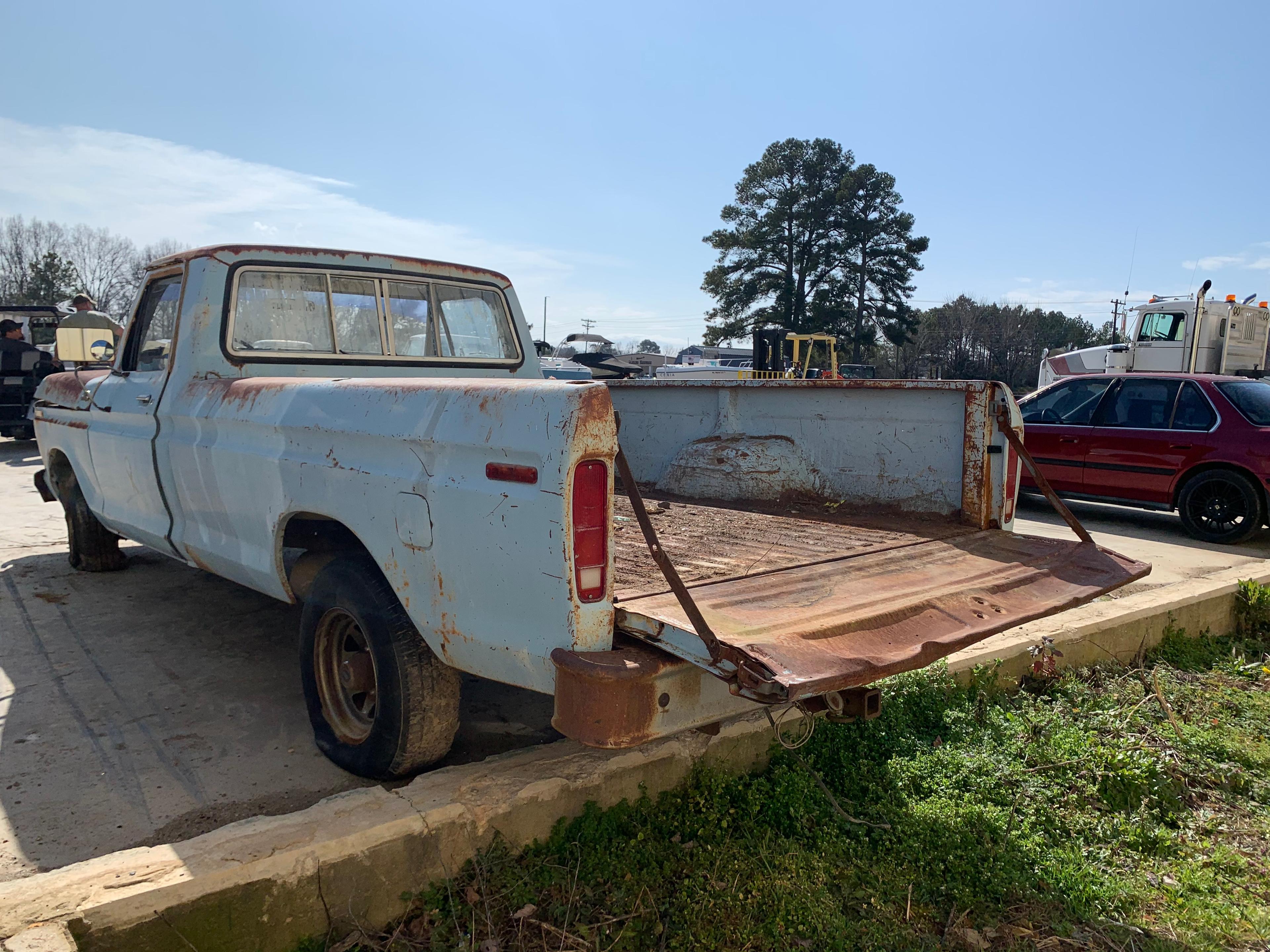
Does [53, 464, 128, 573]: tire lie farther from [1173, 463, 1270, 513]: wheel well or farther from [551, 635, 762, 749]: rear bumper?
[1173, 463, 1270, 513]: wheel well

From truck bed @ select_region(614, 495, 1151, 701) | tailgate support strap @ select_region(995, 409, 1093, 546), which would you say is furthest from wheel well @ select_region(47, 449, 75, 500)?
tailgate support strap @ select_region(995, 409, 1093, 546)

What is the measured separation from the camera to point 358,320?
4227 millimetres

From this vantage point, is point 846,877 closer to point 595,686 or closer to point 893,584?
point 893,584

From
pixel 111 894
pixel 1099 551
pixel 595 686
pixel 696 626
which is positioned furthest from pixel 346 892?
pixel 1099 551

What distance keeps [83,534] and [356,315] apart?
2934 mm

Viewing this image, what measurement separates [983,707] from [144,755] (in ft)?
11.9

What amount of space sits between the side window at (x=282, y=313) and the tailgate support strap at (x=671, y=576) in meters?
2.36

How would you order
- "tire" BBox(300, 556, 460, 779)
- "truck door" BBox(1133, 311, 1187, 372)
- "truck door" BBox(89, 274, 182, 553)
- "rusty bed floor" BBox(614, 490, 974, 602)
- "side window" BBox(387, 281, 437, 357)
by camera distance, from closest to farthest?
"tire" BBox(300, 556, 460, 779), "rusty bed floor" BBox(614, 490, 974, 602), "truck door" BBox(89, 274, 182, 553), "side window" BBox(387, 281, 437, 357), "truck door" BBox(1133, 311, 1187, 372)

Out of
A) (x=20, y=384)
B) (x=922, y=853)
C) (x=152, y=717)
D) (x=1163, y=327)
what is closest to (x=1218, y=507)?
(x=922, y=853)

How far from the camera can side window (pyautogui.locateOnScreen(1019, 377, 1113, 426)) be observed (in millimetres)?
8859

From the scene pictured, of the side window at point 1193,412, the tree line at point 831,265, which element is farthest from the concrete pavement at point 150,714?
the tree line at point 831,265

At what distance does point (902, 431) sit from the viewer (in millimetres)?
4059

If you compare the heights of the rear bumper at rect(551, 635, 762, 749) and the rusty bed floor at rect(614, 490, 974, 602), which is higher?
the rusty bed floor at rect(614, 490, 974, 602)

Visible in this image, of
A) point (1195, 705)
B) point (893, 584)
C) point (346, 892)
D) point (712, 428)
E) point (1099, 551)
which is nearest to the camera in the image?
point (346, 892)
